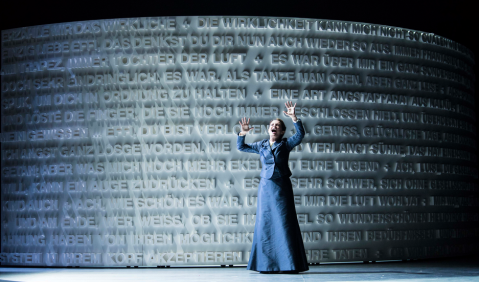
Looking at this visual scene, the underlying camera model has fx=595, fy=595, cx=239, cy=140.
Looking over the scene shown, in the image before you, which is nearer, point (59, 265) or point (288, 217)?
point (288, 217)

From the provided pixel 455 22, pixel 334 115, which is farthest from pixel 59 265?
pixel 455 22

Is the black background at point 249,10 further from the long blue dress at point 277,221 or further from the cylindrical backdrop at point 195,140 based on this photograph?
the long blue dress at point 277,221

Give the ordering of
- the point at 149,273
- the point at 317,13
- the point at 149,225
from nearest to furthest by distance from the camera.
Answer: the point at 149,273, the point at 149,225, the point at 317,13

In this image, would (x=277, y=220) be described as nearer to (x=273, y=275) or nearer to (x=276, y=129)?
(x=273, y=275)

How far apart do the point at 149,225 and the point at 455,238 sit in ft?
13.1

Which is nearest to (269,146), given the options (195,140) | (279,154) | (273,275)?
(279,154)

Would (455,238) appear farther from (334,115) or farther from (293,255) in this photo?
(293,255)

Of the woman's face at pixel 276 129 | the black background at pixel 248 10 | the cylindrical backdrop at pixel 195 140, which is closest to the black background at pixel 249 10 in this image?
the black background at pixel 248 10

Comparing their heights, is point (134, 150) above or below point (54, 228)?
above

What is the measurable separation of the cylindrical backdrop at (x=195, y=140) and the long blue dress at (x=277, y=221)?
2.81 feet

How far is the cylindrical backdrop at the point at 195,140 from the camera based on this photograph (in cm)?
682

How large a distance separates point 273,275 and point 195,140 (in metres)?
1.91

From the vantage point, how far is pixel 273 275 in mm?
5719

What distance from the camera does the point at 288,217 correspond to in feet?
19.2
